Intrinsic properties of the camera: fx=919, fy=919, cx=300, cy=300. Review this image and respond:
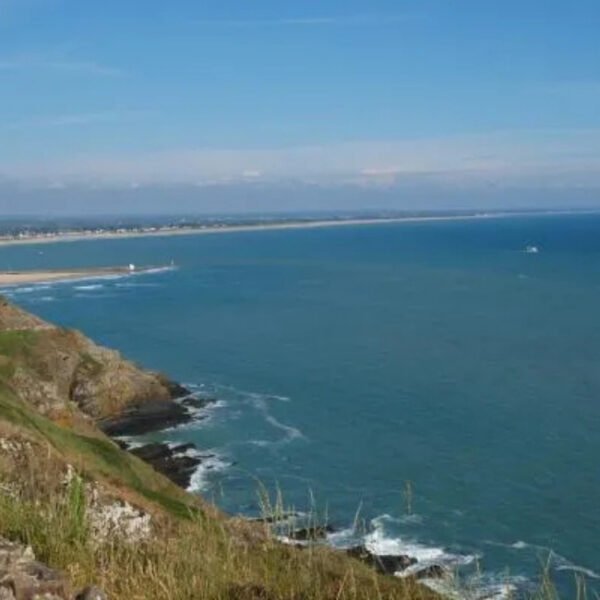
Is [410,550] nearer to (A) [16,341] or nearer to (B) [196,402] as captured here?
(B) [196,402]

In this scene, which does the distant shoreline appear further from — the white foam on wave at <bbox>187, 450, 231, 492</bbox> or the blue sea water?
the white foam on wave at <bbox>187, 450, 231, 492</bbox>

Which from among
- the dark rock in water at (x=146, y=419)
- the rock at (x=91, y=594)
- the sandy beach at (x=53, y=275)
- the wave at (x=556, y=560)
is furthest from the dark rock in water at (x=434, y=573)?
the sandy beach at (x=53, y=275)

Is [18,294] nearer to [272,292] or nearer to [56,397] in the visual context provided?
[272,292]

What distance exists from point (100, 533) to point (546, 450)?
37.3 metres

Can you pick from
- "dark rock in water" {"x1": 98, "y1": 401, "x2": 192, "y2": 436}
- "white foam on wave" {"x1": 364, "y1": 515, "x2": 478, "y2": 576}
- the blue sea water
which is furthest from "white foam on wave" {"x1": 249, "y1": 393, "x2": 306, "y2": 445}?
"white foam on wave" {"x1": 364, "y1": 515, "x2": 478, "y2": 576}

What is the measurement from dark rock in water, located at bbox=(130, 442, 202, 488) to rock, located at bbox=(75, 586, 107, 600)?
118 feet

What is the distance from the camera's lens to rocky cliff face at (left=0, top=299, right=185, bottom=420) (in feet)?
180

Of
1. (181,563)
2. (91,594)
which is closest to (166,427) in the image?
(181,563)

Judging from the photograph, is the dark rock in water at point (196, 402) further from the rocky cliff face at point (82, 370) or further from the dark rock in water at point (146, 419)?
the rocky cliff face at point (82, 370)

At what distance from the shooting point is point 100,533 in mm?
7965

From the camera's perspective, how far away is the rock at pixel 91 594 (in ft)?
16.5

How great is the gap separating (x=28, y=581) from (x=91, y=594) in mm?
347

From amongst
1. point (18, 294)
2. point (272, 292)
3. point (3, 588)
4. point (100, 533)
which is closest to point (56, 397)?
point (100, 533)

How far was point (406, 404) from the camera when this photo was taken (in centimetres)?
5206
